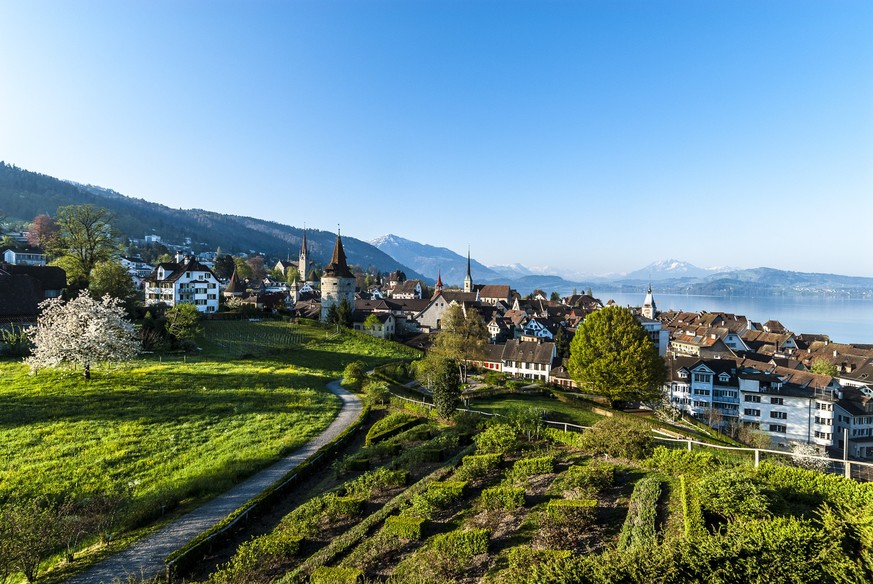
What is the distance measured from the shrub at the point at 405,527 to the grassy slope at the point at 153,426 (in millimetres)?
9807

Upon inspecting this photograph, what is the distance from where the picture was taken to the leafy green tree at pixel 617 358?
43.5 meters

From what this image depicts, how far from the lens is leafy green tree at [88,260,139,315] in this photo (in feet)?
182

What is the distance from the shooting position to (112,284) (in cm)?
5666

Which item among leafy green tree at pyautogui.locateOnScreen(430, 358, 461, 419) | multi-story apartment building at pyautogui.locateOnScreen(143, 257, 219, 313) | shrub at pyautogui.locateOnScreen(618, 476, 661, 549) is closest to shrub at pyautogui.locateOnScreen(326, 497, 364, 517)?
shrub at pyautogui.locateOnScreen(618, 476, 661, 549)

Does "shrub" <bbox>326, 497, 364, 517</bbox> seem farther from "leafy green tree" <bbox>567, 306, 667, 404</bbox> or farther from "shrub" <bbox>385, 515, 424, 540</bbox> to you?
"leafy green tree" <bbox>567, 306, 667, 404</bbox>

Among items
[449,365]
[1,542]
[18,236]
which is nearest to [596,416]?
[449,365]

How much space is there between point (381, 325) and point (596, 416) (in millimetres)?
43769

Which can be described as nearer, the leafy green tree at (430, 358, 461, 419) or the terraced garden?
the terraced garden

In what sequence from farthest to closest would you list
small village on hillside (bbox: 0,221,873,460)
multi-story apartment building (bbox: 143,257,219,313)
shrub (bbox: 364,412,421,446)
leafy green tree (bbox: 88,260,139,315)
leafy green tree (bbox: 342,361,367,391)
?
multi-story apartment building (bbox: 143,257,219,313)
leafy green tree (bbox: 88,260,139,315)
small village on hillside (bbox: 0,221,873,460)
leafy green tree (bbox: 342,361,367,391)
shrub (bbox: 364,412,421,446)

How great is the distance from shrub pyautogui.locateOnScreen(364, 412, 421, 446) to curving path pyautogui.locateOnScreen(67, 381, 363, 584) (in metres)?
3.12

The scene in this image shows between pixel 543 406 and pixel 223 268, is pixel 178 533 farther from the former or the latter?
pixel 223 268

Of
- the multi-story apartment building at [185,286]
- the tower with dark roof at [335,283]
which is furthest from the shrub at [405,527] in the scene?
the multi-story apartment building at [185,286]

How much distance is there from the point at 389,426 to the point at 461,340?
26.6m

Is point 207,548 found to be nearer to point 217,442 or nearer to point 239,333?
point 217,442
